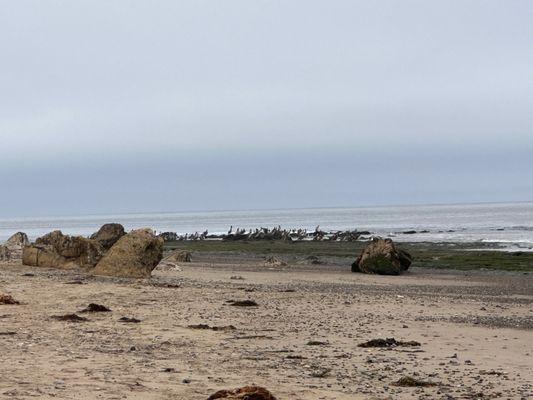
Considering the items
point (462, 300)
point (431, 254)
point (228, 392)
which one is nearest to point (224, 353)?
point (228, 392)

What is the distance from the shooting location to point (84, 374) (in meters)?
8.84

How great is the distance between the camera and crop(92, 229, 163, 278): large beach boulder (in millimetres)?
22922

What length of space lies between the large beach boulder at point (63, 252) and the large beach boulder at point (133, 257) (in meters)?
1.44

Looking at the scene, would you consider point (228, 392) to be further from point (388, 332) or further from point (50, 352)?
point (388, 332)

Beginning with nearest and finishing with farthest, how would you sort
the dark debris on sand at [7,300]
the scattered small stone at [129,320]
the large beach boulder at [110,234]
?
the scattered small stone at [129,320], the dark debris on sand at [7,300], the large beach boulder at [110,234]

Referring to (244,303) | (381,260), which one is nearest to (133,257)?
(244,303)

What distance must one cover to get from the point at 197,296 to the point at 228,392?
10.7 metres

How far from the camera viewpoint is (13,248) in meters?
32.2

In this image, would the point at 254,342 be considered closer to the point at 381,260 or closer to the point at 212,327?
the point at 212,327

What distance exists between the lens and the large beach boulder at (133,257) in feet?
75.2

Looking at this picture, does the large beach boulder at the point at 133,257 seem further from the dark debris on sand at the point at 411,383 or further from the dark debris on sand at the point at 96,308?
the dark debris on sand at the point at 411,383

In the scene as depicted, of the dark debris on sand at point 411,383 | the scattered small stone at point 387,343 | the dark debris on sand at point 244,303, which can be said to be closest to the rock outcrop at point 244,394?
the dark debris on sand at point 411,383

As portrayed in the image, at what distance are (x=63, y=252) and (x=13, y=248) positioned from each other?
7644 millimetres

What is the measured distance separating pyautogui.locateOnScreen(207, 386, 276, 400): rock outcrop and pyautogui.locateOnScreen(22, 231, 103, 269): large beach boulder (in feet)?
57.3
